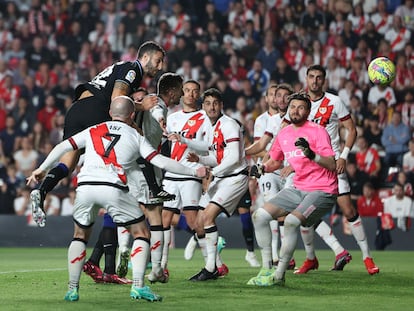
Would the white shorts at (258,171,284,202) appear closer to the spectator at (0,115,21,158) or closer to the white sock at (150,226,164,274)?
the white sock at (150,226,164,274)

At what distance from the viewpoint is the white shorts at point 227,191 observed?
11.4 m

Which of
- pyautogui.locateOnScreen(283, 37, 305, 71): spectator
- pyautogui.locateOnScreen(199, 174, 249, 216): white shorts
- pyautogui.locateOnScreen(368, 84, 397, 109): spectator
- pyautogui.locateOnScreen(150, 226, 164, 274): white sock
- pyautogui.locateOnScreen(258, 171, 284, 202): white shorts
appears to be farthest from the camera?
pyautogui.locateOnScreen(283, 37, 305, 71): spectator

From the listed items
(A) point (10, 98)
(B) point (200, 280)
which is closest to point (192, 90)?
(B) point (200, 280)

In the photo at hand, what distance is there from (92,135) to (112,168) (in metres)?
0.35

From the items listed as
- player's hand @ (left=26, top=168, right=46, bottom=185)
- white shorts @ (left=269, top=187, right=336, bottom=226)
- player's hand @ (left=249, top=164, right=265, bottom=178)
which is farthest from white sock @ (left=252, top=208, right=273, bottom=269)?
player's hand @ (left=26, top=168, right=46, bottom=185)

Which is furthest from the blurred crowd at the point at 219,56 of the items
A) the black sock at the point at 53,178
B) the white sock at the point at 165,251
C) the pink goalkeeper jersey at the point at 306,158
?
the black sock at the point at 53,178

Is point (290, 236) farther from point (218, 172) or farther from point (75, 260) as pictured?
point (75, 260)

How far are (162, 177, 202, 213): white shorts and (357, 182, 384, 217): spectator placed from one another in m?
7.49

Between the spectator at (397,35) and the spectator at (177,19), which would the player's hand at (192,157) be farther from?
the spectator at (177,19)

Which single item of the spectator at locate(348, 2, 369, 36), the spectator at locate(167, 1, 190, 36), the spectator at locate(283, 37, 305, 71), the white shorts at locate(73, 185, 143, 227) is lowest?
the white shorts at locate(73, 185, 143, 227)

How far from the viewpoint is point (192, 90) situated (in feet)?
39.6

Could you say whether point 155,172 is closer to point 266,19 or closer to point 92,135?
point 92,135

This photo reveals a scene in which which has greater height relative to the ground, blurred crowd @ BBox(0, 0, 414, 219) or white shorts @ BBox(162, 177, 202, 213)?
blurred crowd @ BBox(0, 0, 414, 219)

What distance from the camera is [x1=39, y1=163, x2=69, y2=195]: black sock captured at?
902 cm
